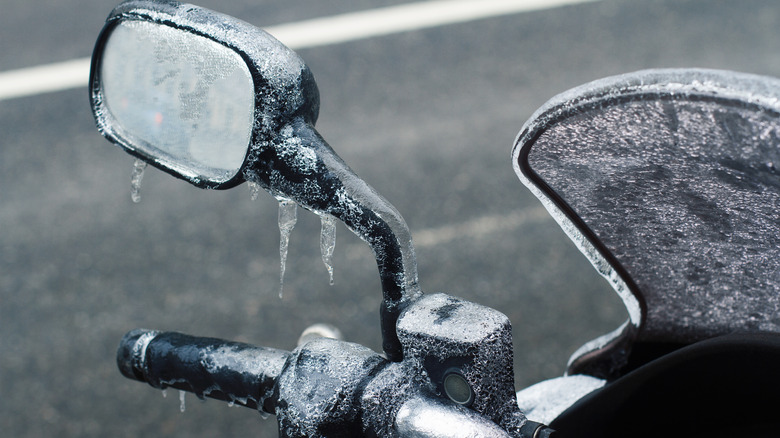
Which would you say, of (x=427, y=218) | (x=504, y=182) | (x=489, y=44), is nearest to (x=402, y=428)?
(x=427, y=218)

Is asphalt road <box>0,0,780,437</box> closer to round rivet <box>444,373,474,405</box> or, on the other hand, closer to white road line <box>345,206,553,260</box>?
white road line <box>345,206,553,260</box>

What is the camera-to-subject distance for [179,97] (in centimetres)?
104

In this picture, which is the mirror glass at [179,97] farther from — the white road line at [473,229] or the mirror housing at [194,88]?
the white road line at [473,229]

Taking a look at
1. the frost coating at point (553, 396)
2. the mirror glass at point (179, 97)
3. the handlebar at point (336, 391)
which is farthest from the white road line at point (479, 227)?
the handlebar at point (336, 391)

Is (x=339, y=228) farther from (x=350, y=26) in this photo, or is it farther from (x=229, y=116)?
(x=229, y=116)

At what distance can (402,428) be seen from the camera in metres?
0.81

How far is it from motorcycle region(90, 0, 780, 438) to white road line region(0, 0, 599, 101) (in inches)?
207

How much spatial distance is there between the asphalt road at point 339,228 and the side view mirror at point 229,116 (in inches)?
93.1

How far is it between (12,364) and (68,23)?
412 centimetres

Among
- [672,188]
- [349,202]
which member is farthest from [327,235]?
[672,188]

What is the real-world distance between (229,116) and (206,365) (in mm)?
310

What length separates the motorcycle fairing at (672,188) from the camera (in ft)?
2.41

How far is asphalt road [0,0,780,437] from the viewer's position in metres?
3.57

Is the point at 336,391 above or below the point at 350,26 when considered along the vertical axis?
above
